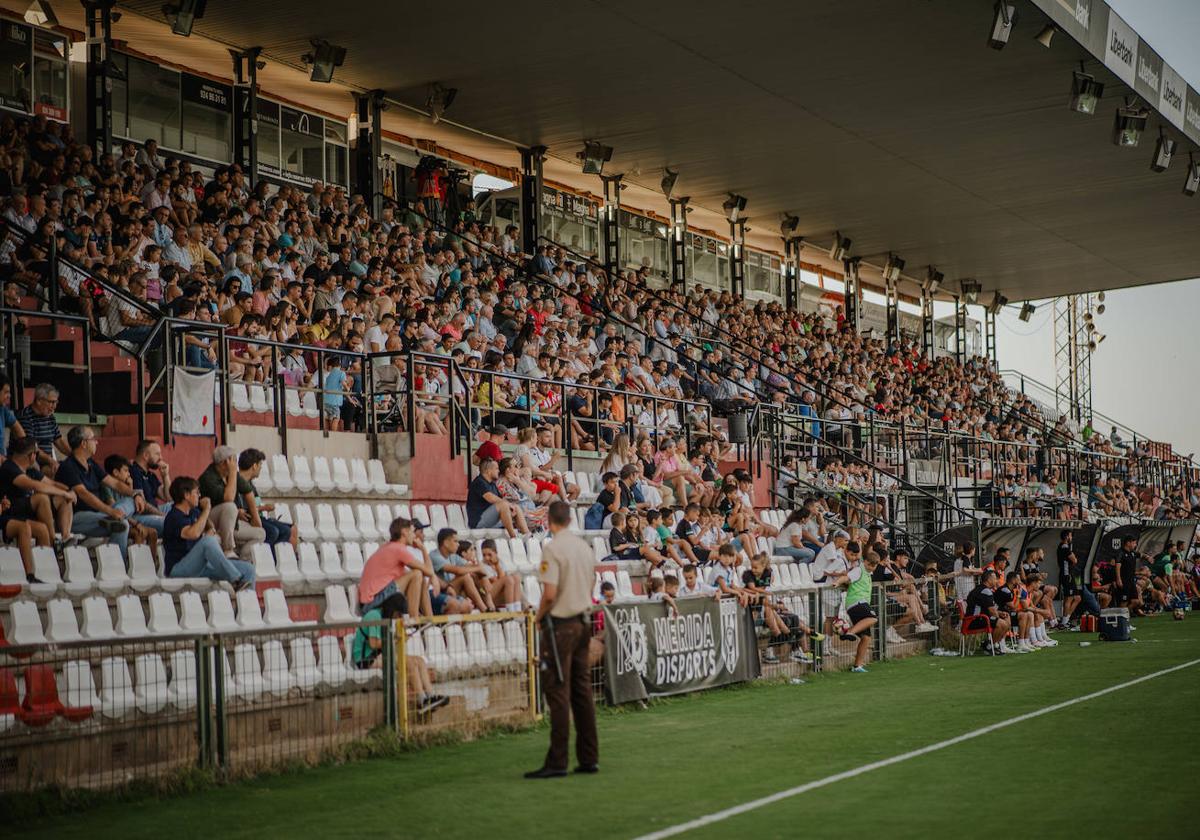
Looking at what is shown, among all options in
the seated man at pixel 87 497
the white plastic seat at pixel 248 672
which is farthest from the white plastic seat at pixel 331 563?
the white plastic seat at pixel 248 672

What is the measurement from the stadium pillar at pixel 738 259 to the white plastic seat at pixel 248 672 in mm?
29149

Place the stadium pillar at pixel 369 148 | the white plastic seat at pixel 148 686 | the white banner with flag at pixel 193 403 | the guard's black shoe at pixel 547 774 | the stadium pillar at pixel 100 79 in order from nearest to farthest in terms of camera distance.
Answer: the white plastic seat at pixel 148 686 < the guard's black shoe at pixel 547 774 < the white banner with flag at pixel 193 403 < the stadium pillar at pixel 100 79 < the stadium pillar at pixel 369 148

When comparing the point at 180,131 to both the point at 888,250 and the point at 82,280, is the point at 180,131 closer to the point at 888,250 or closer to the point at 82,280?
the point at 82,280

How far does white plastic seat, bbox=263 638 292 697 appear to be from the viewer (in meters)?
10.2

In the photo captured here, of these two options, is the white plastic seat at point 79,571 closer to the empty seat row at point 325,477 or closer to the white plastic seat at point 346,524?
the empty seat row at point 325,477

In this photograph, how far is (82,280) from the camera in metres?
15.5

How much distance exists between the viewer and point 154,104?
2448 cm

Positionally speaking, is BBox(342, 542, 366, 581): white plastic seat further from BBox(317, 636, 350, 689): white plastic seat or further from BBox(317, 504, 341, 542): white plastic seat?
BBox(317, 636, 350, 689): white plastic seat

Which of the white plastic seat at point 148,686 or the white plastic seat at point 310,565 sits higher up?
the white plastic seat at point 310,565

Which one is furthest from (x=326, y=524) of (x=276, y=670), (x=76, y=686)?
(x=76, y=686)

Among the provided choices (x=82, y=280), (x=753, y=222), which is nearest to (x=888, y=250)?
(x=753, y=222)

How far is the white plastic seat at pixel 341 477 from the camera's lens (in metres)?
16.0

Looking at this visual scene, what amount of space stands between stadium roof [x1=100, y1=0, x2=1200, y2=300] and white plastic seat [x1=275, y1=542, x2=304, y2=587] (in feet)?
40.4

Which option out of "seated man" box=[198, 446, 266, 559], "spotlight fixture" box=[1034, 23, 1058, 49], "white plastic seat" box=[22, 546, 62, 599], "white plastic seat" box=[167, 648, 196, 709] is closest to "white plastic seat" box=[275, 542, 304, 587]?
"seated man" box=[198, 446, 266, 559]
